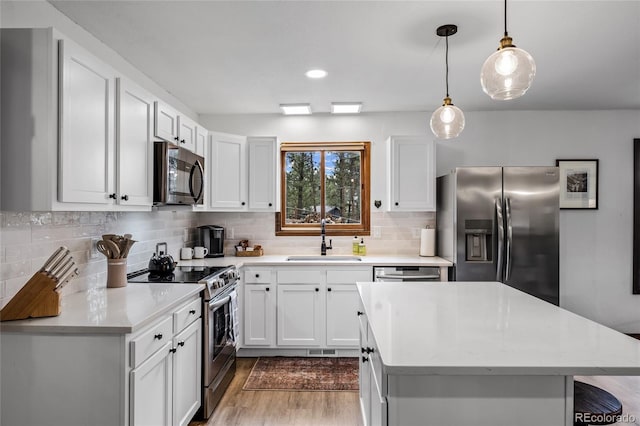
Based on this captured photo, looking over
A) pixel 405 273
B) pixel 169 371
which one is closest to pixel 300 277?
pixel 405 273

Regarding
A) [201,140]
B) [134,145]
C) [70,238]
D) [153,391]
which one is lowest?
[153,391]

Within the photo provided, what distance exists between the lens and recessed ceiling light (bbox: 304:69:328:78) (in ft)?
9.78

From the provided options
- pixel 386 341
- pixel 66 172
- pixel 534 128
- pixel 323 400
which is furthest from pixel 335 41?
pixel 534 128

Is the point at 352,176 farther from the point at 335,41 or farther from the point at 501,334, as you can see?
the point at 501,334

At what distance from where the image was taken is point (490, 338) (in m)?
1.39

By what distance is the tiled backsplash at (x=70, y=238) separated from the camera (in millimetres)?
1775

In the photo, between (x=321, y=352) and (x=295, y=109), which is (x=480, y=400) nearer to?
(x=321, y=352)

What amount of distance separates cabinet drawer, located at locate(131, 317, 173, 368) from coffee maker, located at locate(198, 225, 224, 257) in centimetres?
196

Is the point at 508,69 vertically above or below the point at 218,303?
above

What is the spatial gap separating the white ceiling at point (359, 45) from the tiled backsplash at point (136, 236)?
118 cm

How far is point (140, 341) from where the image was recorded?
170cm

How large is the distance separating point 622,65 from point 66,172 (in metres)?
3.78

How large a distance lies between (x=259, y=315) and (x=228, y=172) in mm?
1470

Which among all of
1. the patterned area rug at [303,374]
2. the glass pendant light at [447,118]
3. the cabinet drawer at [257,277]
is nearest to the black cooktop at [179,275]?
the cabinet drawer at [257,277]
